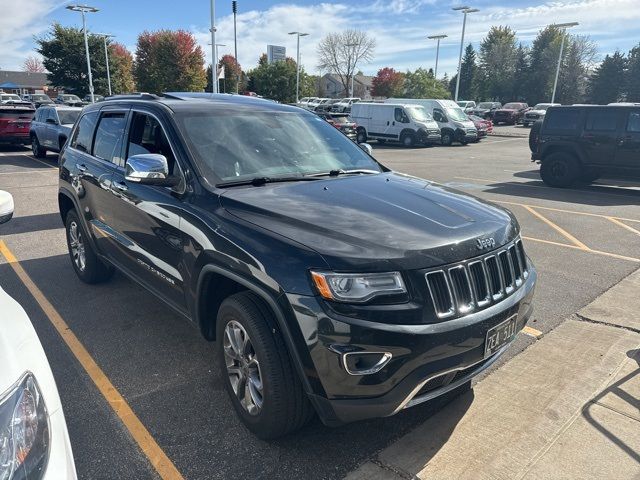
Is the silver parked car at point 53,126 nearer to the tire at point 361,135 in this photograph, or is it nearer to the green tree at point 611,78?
the tire at point 361,135

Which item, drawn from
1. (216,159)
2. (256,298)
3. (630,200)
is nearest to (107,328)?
(216,159)

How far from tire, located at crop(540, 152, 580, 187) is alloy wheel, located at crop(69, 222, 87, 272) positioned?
1091cm

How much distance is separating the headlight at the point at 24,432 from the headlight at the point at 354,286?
118 centimetres

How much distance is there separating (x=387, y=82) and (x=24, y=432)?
65994mm

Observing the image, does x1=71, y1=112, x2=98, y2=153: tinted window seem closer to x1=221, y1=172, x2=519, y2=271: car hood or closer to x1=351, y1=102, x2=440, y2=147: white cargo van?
x1=221, y1=172, x2=519, y2=271: car hood

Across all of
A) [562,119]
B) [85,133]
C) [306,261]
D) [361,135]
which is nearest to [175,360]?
[306,261]

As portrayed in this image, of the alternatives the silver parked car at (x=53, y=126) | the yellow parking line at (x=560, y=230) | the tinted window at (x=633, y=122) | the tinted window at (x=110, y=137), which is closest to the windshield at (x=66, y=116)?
the silver parked car at (x=53, y=126)

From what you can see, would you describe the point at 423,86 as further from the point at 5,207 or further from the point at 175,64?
the point at 5,207

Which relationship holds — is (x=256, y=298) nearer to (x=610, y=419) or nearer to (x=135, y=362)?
(x=135, y=362)

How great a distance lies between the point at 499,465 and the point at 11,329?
2.38 m

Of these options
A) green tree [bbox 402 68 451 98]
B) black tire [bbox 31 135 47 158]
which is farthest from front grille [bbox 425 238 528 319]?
green tree [bbox 402 68 451 98]

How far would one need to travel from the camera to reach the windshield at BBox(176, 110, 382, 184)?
329 cm

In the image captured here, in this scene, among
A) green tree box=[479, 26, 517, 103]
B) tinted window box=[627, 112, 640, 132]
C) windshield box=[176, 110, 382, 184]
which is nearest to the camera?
windshield box=[176, 110, 382, 184]

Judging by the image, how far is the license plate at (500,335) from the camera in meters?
2.51
